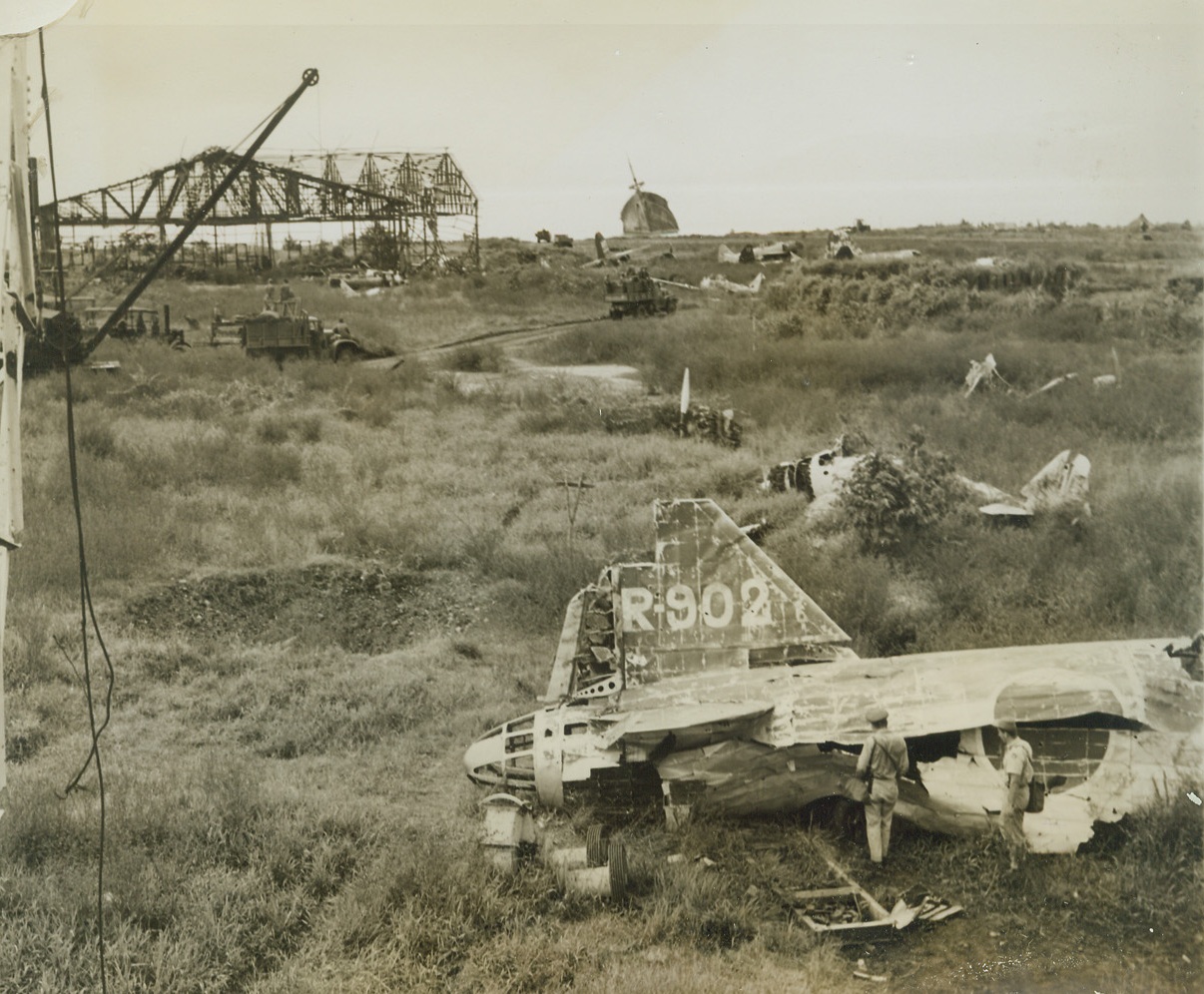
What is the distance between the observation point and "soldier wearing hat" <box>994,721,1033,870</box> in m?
2.78

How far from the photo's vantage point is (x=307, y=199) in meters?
2.98

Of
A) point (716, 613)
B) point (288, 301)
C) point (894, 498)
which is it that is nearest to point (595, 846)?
point (716, 613)

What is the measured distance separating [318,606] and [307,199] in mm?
1301

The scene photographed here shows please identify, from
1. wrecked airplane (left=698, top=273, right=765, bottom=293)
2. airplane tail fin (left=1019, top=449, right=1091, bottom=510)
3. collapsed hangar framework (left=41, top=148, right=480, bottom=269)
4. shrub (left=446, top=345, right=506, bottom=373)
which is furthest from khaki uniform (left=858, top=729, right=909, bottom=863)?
collapsed hangar framework (left=41, top=148, right=480, bottom=269)

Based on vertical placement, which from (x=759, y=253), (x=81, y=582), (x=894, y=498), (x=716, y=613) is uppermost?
(x=759, y=253)

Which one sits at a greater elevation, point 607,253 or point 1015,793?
point 607,253

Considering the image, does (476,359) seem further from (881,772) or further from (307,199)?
(881,772)

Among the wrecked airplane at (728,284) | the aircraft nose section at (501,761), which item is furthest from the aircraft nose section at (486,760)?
the wrecked airplane at (728,284)

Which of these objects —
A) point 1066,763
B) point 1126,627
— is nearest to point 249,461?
point 1066,763

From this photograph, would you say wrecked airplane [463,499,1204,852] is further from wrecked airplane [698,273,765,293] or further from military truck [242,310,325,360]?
military truck [242,310,325,360]

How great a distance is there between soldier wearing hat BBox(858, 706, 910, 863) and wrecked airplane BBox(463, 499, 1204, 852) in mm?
36

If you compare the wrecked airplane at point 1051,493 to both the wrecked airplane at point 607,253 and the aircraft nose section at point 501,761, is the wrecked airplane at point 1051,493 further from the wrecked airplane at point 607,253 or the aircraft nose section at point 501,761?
the aircraft nose section at point 501,761

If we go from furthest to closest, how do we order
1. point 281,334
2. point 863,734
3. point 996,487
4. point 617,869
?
point 996,487, point 281,334, point 863,734, point 617,869

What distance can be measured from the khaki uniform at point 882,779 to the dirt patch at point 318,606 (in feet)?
4.14
